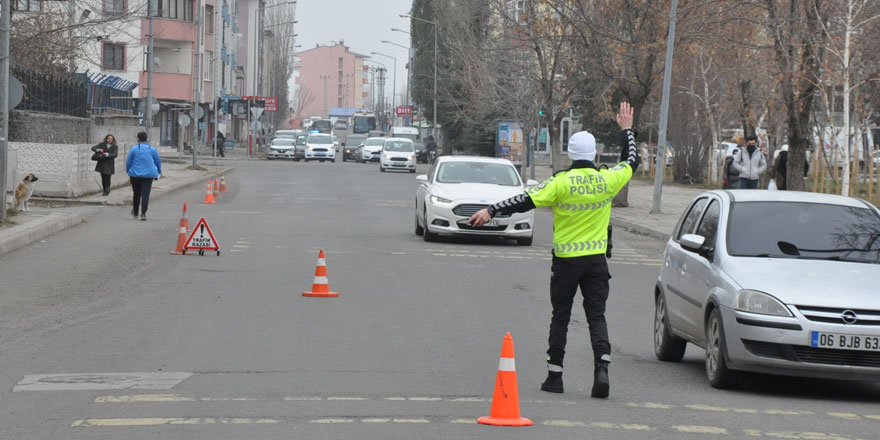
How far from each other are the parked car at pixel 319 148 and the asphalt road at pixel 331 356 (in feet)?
170

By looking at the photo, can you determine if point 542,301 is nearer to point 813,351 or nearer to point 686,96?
point 813,351

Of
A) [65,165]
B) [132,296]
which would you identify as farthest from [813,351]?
[65,165]

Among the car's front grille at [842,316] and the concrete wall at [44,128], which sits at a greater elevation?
the concrete wall at [44,128]

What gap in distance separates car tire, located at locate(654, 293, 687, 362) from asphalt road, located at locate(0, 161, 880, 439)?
0.43ft

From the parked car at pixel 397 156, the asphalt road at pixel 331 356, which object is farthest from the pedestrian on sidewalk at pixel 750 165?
the parked car at pixel 397 156

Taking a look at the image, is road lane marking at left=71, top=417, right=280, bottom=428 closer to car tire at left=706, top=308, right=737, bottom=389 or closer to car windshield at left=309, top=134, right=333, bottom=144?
car tire at left=706, top=308, right=737, bottom=389

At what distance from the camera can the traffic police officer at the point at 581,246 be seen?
7988 mm

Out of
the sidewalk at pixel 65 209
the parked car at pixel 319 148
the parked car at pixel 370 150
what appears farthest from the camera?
the parked car at pixel 370 150

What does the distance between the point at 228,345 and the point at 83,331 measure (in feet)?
5.33

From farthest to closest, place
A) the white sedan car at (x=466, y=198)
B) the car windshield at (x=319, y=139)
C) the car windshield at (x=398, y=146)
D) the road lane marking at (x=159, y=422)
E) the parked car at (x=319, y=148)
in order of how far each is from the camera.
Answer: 1. the car windshield at (x=319, y=139)
2. the parked car at (x=319, y=148)
3. the car windshield at (x=398, y=146)
4. the white sedan car at (x=466, y=198)
5. the road lane marking at (x=159, y=422)

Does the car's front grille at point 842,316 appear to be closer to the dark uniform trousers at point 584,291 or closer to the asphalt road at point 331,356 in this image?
the asphalt road at point 331,356

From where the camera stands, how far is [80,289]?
45.5ft

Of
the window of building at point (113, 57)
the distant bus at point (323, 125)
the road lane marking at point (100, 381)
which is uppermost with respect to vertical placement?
the window of building at point (113, 57)

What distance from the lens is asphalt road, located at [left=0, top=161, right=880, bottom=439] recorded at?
23.2 ft
